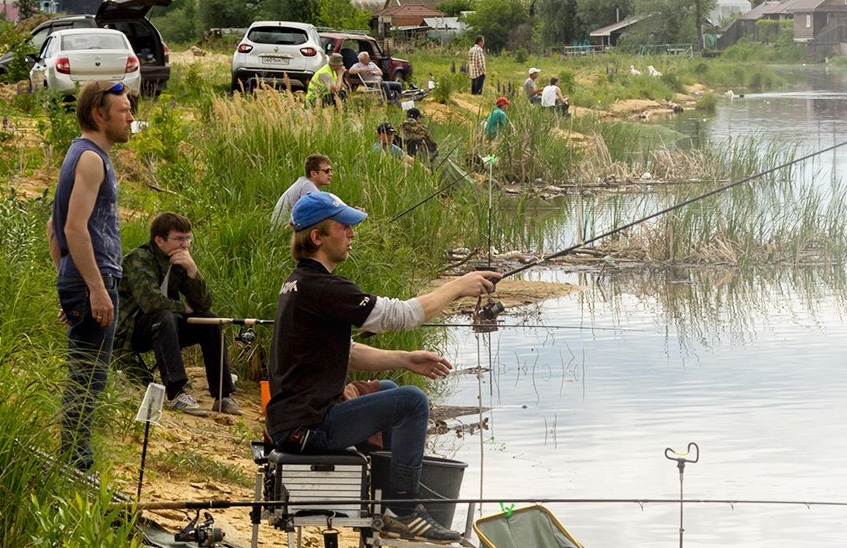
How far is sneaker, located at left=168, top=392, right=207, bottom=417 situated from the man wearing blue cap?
2.81 m

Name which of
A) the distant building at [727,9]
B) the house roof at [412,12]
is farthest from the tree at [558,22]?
the distant building at [727,9]

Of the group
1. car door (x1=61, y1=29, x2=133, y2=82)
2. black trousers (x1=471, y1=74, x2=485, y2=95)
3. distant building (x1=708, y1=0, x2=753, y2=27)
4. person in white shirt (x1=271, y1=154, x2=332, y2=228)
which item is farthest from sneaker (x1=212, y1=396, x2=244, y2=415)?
distant building (x1=708, y1=0, x2=753, y2=27)

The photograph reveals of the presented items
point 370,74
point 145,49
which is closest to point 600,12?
point 145,49

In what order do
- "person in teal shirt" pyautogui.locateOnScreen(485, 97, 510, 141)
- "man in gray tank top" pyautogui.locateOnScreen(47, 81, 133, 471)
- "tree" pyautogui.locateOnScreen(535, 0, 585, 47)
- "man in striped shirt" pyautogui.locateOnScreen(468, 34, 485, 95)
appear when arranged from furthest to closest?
"tree" pyautogui.locateOnScreen(535, 0, 585, 47)
"man in striped shirt" pyautogui.locateOnScreen(468, 34, 485, 95)
"person in teal shirt" pyautogui.locateOnScreen(485, 97, 510, 141)
"man in gray tank top" pyautogui.locateOnScreen(47, 81, 133, 471)

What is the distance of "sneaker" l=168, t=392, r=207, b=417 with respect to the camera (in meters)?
7.86

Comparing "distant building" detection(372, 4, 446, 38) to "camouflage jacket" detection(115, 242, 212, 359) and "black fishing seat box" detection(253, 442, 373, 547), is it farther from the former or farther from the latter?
"black fishing seat box" detection(253, 442, 373, 547)

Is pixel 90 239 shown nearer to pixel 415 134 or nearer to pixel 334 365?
pixel 334 365

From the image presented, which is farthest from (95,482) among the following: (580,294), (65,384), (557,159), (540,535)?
(557,159)

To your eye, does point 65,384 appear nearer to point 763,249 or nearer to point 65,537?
point 65,537

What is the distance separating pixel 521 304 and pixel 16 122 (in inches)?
225

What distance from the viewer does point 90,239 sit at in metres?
5.64

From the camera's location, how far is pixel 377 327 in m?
5.03

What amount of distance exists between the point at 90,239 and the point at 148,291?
1909mm

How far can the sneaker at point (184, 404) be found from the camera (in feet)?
25.8
